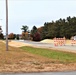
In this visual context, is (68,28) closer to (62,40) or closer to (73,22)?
(73,22)

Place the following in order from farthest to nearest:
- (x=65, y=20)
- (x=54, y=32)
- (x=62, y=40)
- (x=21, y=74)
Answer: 1. (x=65, y=20)
2. (x=54, y=32)
3. (x=62, y=40)
4. (x=21, y=74)

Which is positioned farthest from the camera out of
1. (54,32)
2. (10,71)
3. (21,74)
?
(54,32)

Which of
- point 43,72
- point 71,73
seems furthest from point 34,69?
point 71,73

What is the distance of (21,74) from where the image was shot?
37.8 ft

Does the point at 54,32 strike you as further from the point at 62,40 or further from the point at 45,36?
Answer: the point at 62,40

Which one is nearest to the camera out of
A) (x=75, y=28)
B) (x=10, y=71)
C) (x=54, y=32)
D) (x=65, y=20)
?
(x=10, y=71)

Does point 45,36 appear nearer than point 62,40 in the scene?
No

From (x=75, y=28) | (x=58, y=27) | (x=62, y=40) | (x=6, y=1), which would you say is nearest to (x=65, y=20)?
A: (x=58, y=27)

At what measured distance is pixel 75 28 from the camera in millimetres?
99125

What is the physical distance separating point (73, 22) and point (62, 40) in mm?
51873

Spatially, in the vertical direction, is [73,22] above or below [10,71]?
above

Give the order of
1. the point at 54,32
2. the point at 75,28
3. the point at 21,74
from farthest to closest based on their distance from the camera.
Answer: the point at 54,32 → the point at 75,28 → the point at 21,74

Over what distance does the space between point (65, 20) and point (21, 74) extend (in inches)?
4239

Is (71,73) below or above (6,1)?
below
